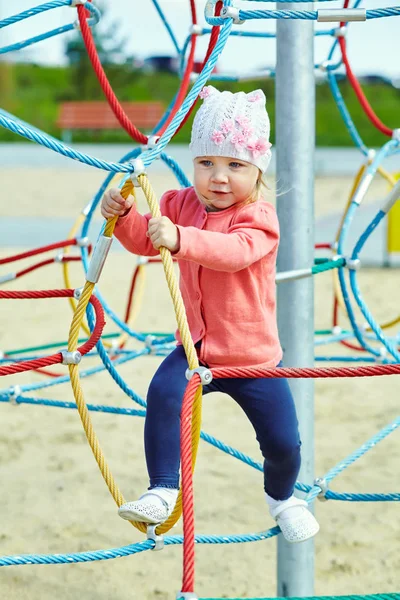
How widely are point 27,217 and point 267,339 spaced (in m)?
6.55

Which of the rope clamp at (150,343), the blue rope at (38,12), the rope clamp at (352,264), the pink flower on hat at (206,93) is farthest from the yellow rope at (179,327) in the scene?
the rope clamp at (150,343)

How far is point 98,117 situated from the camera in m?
15.8

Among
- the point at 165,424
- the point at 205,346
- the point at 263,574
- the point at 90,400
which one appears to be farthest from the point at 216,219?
the point at 90,400

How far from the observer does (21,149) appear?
47.2 ft

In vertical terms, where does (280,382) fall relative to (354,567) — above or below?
above

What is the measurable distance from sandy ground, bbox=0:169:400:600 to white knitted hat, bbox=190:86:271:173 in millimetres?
1177

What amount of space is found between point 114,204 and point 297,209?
0.53 metres

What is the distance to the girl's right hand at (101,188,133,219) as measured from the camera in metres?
1.34

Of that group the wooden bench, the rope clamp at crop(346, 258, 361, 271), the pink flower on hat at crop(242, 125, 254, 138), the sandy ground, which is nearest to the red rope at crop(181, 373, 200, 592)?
the pink flower on hat at crop(242, 125, 254, 138)

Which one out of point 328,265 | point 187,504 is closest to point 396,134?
point 328,265

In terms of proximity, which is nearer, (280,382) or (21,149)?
(280,382)

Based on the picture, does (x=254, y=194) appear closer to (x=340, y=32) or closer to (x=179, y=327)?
(x=179, y=327)

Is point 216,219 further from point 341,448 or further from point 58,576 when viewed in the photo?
point 341,448

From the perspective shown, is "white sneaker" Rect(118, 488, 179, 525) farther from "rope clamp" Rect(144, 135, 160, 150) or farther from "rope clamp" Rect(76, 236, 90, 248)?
"rope clamp" Rect(76, 236, 90, 248)
